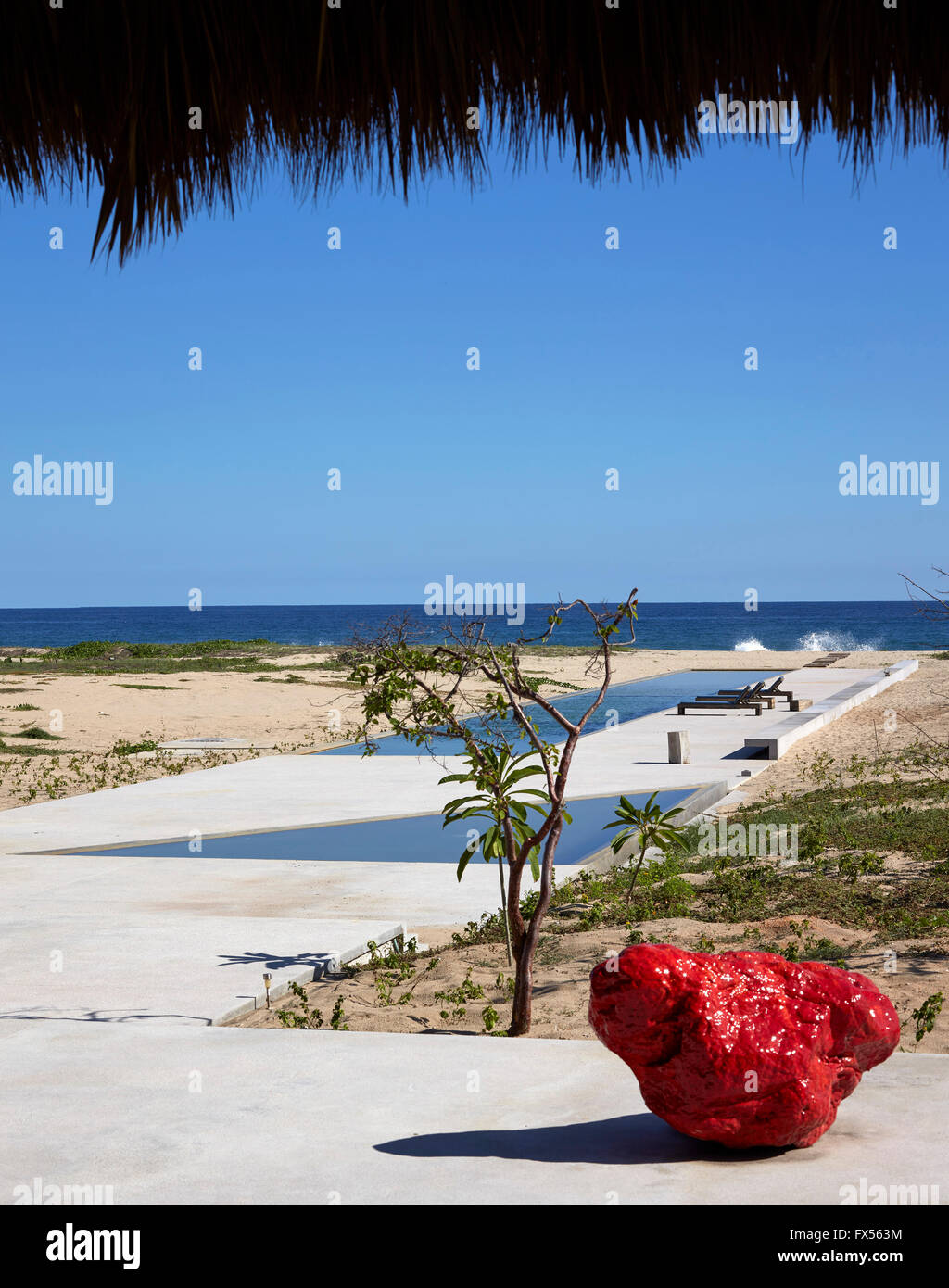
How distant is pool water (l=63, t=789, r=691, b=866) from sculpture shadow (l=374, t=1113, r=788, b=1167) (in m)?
5.81

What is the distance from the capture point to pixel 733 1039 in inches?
Result: 133

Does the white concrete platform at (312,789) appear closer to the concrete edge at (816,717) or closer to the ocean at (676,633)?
the concrete edge at (816,717)

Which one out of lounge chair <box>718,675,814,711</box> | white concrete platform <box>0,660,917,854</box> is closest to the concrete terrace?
white concrete platform <box>0,660,917,854</box>

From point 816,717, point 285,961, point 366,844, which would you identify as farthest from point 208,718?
point 285,961

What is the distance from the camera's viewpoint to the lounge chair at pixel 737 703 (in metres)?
23.2

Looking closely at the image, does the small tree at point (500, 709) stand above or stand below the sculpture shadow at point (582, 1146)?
above

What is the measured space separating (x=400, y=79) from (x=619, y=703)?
2504cm

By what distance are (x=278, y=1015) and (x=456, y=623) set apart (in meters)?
2.08

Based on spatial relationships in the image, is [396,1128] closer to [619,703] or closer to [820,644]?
[619,703]

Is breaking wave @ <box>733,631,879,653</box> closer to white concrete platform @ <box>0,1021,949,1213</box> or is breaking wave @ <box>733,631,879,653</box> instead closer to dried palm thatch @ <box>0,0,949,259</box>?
white concrete platform @ <box>0,1021,949,1213</box>

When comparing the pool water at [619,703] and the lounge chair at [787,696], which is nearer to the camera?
the pool water at [619,703]

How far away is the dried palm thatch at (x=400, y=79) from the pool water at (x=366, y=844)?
281 inches

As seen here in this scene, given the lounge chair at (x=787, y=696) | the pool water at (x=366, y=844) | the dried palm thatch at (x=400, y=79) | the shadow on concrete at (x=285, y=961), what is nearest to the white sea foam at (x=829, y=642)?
the lounge chair at (x=787, y=696)
